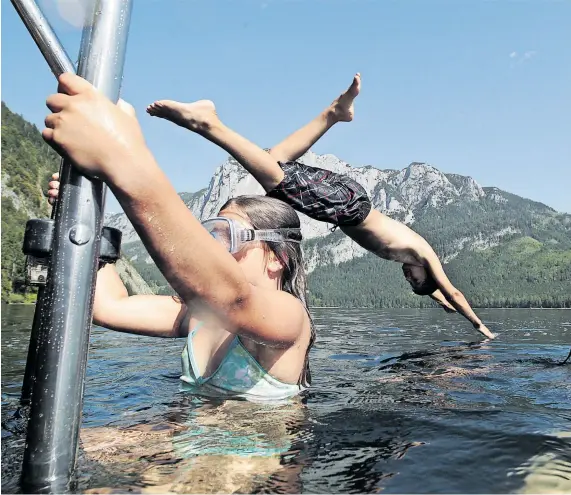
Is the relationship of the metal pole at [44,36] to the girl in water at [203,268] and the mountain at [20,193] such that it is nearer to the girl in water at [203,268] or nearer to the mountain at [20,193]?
the girl in water at [203,268]

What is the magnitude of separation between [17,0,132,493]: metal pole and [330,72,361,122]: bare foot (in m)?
4.03

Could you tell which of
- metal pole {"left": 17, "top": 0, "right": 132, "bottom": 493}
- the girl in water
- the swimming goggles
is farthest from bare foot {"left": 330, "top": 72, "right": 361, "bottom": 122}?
metal pole {"left": 17, "top": 0, "right": 132, "bottom": 493}

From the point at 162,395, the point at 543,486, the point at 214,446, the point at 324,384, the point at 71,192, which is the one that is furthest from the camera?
the point at 324,384

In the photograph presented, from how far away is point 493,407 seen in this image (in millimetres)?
3656

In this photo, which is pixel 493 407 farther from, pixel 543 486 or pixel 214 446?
pixel 214 446

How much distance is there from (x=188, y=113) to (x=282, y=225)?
55.2 inches

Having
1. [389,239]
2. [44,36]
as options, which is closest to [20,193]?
[389,239]

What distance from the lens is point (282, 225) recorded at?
3338 mm

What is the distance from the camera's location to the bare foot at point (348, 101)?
16.9 ft

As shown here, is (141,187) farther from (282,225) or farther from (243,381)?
(243,381)

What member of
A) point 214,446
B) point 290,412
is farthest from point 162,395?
point 214,446

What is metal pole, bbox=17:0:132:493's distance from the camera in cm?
136

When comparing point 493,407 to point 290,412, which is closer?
point 290,412

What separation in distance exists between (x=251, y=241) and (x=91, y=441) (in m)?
1.42
